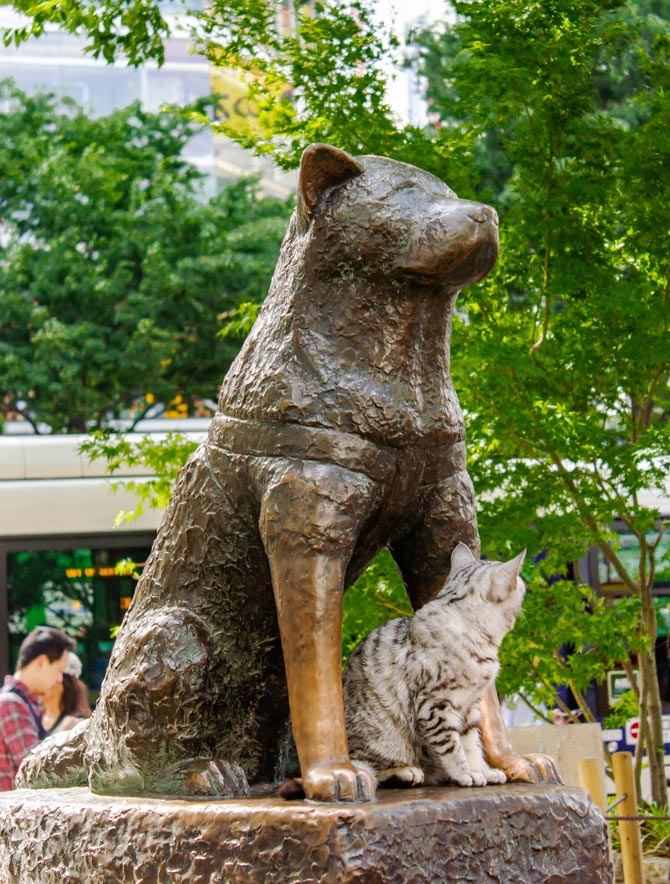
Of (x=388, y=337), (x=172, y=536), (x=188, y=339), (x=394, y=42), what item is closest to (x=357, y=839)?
(x=172, y=536)

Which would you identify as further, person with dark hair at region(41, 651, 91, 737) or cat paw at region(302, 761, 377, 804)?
person with dark hair at region(41, 651, 91, 737)

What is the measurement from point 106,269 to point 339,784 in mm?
13774

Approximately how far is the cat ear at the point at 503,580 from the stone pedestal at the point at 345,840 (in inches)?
14.8

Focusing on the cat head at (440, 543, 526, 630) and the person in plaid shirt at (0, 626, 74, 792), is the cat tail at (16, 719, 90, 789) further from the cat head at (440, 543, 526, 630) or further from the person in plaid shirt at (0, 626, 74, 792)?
the person in plaid shirt at (0, 626, 74, 792)

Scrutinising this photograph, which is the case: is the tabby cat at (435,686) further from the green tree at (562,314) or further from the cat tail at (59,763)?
the green tree at (562,314)

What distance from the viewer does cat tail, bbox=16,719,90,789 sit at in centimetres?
273

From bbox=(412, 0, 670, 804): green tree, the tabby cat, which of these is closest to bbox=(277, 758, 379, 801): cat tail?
the tabby cat

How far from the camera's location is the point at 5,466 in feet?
28.3

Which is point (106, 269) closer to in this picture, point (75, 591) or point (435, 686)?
point (75, 591)

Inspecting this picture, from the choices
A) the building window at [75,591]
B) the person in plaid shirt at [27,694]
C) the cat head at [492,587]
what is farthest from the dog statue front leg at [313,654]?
the building window at [75,591]

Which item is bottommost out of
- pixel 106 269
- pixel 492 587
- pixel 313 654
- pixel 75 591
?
pixel 313 654

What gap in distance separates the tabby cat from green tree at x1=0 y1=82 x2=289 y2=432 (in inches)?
484

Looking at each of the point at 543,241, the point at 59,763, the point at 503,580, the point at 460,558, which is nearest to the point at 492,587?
the point at 503,580

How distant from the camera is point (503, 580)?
2.39 meters
